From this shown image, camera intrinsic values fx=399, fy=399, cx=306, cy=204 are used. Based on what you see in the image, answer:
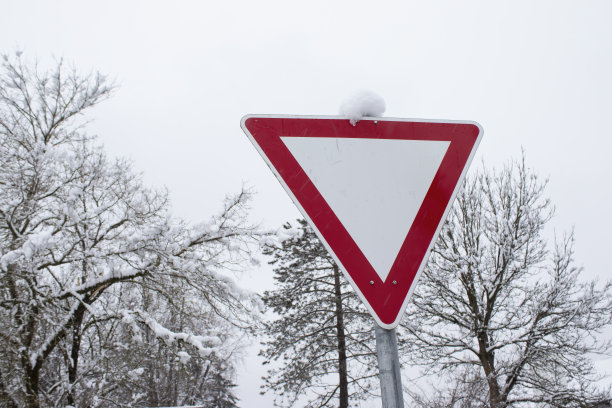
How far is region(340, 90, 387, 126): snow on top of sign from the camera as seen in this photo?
142 centimetres

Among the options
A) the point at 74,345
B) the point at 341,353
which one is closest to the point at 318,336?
the point at 341,353

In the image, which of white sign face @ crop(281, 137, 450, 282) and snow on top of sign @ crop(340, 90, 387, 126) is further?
snow on top of sign @ crop(340, 90, 387, 126)

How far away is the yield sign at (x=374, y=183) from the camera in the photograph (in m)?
1.25

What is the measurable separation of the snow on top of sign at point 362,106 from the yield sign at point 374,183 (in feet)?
0.09

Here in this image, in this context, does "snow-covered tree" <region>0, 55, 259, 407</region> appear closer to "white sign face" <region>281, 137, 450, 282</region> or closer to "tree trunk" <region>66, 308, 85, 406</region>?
"tree trunk" <region>66, 308, 85, 406</region>

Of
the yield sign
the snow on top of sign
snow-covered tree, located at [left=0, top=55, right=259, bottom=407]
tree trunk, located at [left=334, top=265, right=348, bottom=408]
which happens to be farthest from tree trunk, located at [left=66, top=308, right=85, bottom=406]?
tree trunk, located at [left=334, top=265, right=348, bottom=408]

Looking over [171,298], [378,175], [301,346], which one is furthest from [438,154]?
[301,346]

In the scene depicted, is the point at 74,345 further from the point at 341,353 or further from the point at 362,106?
the point at 362,106

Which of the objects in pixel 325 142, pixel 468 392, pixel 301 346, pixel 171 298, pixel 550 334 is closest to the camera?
pixel 325 142

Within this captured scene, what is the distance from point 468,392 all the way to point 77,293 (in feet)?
29.7

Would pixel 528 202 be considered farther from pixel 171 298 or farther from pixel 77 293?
pixel 77 293

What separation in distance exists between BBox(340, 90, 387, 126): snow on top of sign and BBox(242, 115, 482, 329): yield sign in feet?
0.09

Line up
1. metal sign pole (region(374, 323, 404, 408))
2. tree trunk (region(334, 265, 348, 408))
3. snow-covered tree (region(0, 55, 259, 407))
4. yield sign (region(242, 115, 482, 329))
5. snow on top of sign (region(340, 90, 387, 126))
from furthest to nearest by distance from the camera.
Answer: tree trunk (region(334, 265, 348, 408))
snow-covered tree (region(0, 55, 259, 407))
snow on top of sign (region(340, 90, 387, 126))
yield sign (region(242, 115, 482, 329))
metal sign pole (region(374, 323, 404, 408))

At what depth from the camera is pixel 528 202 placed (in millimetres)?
12016
